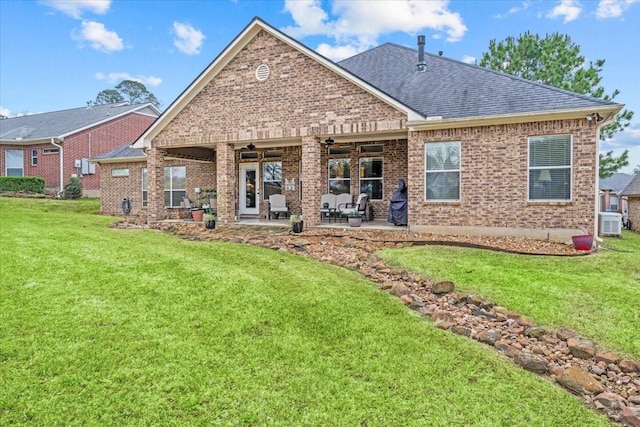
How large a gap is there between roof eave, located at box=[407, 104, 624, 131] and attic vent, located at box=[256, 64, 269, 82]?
15.6 ft

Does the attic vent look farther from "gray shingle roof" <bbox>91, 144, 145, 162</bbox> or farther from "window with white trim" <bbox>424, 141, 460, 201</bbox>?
"gray shingle roof" <bbox>91, 144, 145, 162</bbox>

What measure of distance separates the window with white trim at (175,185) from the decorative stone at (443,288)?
13.8 metres

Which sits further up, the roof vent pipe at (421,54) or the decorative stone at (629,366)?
the roof vent pipe at (421,54)

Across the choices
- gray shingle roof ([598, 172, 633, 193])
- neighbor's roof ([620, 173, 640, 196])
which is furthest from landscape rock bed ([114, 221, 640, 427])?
gray shingle roof ([598, 172, 633, 193])

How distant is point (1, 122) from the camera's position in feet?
101

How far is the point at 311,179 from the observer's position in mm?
12195

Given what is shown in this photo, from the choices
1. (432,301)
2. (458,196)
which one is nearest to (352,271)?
(432,301)

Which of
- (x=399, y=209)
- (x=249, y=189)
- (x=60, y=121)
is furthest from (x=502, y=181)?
(x=60, y=121)

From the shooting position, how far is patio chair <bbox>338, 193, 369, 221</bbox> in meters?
13.4

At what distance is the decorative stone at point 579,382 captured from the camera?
371 centimetres

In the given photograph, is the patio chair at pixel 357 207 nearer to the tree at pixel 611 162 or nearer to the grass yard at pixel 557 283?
the grass yard at pixel 557 283

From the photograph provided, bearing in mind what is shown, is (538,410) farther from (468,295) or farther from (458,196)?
(458,196)

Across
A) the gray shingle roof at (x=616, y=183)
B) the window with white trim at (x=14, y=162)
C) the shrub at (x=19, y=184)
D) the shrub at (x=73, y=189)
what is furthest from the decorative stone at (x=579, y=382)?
the gray shingle roof at (x=616, y=183)

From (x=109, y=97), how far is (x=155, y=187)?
61313 mm
